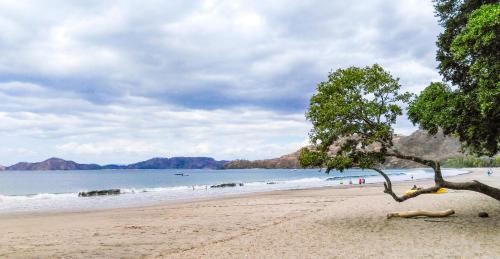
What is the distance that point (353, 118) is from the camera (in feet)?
66.7

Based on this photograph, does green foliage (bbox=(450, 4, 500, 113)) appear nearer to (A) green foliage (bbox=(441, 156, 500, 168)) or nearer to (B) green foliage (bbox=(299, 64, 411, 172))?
(B) green foliage (bbox=(299, 64, 411, 172))

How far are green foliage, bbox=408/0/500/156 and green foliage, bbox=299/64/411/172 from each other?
4.53 ft

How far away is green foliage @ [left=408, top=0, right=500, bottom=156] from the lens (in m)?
14.5

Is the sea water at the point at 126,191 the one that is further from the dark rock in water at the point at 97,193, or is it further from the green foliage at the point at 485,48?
the green foliage at the point at 485,48

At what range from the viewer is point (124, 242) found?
19.1m

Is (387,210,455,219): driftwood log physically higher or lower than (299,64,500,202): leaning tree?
lower

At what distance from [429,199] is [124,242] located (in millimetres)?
21536

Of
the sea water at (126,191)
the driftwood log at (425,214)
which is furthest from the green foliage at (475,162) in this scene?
the driftwood log at (425,214)

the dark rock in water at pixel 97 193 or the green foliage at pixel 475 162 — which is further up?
the green foliage at pixel 475 162

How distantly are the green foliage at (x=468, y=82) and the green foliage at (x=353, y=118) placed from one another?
138cm

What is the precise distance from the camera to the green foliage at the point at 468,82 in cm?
1455

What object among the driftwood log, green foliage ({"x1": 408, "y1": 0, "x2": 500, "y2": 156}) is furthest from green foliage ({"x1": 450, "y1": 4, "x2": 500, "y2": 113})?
the driftwood log

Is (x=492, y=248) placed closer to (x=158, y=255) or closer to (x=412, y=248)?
(x=412, y=248)

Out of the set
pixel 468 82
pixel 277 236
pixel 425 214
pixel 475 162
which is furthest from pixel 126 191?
pixel 475 162
